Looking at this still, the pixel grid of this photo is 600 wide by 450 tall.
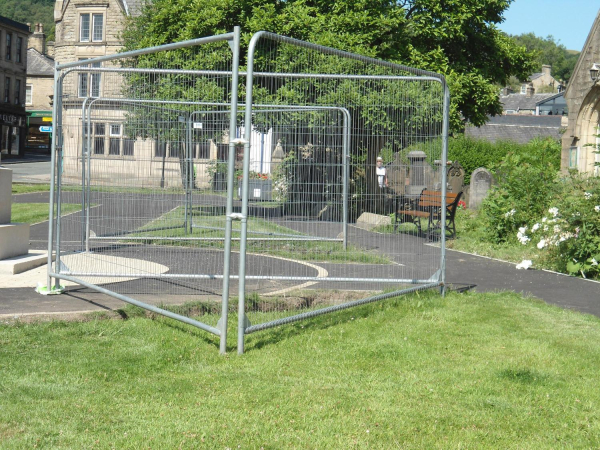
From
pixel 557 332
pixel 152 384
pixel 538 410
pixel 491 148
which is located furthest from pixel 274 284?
pixel 491 148

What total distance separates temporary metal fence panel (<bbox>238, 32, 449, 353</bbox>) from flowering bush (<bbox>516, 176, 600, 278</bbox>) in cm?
265

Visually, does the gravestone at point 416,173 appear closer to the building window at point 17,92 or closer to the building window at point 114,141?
the building window at point 114,141

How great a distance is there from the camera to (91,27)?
46.7m

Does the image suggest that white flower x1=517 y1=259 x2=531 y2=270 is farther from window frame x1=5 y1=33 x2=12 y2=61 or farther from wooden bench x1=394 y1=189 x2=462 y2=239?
window frame x1=5 y1=33 x2=12 y2=61

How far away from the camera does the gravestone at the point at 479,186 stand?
22141 mm

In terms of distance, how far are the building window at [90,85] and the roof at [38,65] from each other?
6720 centimetres

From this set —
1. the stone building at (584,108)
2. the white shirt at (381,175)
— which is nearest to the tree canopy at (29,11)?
the stone building at (584,108)

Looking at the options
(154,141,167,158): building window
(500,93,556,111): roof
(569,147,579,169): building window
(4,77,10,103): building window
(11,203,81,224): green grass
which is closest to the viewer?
(154,141,167,158): building window

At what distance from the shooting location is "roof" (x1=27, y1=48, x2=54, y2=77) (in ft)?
236

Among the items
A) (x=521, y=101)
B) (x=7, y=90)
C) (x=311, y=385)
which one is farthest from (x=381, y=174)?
(x=521, y=101)

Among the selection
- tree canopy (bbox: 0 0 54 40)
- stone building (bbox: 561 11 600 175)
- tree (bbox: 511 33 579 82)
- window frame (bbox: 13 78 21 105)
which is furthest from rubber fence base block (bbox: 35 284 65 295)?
tree (bbox: 511 33 579 82)

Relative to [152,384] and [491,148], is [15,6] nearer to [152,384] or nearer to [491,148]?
[491,148]

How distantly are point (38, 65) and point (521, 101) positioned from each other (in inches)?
2478

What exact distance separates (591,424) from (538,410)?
0.34 meters
